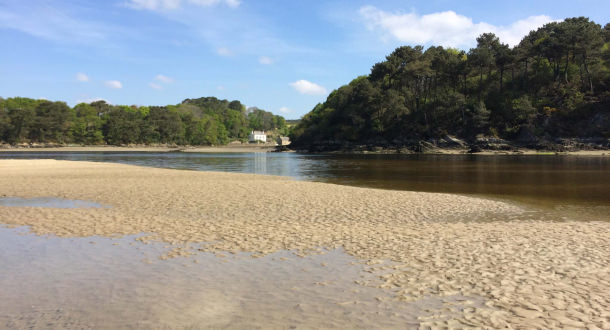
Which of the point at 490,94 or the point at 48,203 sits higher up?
the point at 490,94

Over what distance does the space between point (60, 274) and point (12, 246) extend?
3754 mm

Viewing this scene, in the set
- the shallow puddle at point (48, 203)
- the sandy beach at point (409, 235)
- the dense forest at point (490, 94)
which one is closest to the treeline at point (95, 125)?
the dense forest at point (490, 94)

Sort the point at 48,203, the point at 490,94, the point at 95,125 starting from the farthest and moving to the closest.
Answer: the point at 95,125 < the point at 490,94 < the point at 48,203

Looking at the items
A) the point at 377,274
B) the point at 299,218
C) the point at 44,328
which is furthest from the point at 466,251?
the point at 44,328

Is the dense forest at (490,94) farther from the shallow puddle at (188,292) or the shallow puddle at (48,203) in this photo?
the shallow puddle at (188,292)

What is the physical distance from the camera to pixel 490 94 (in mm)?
107875

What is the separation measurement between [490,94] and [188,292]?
11824 centimetres

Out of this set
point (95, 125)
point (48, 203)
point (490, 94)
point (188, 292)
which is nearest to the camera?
point (188, 292)

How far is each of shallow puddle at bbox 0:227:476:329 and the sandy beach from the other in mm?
719

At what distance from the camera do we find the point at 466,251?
33.3ft

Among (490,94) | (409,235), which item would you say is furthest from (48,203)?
(490,94)

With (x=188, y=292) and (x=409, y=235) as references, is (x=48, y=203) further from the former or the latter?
(x=409, y=235)

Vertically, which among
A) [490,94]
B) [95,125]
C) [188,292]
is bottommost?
[188,292]

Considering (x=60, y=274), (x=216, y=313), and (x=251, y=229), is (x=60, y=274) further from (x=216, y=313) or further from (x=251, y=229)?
(x=251, y=229)
